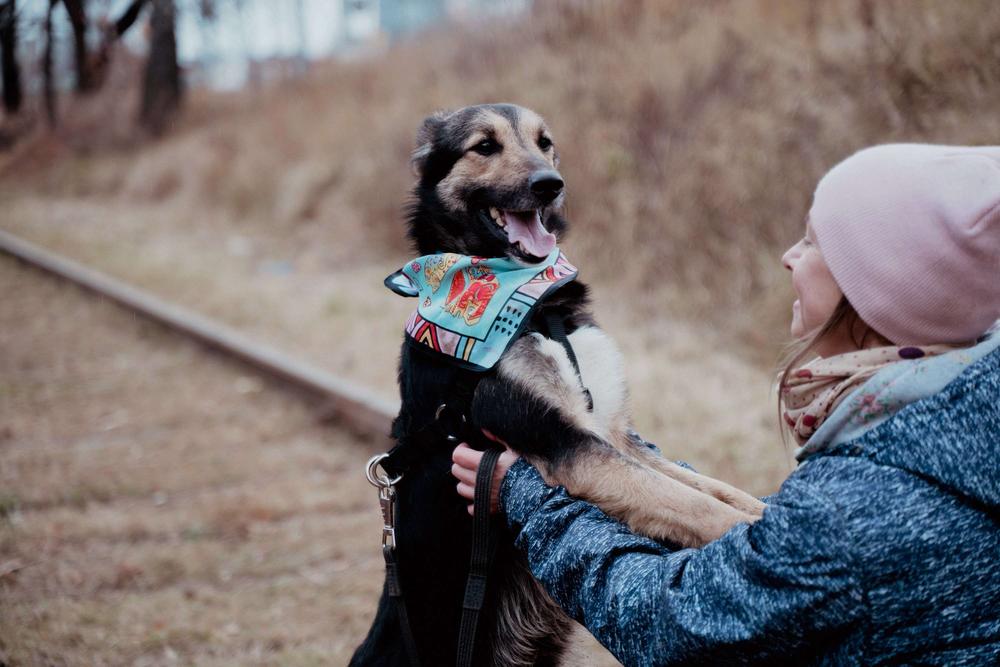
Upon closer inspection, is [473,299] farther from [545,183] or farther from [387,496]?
[545,183]

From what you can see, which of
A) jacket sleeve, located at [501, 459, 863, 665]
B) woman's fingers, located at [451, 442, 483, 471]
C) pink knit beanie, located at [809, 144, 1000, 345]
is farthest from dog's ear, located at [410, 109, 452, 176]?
pink knit beanie, located at [809, 144, 1000, 345]

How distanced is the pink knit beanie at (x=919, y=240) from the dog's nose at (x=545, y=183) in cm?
120

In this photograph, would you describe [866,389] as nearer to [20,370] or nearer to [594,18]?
[20,370]

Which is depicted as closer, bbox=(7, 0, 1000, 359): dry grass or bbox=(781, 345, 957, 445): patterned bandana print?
bbox=(781, 345, 957, 445): patterned bandana print

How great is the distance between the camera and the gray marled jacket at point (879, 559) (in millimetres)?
1171

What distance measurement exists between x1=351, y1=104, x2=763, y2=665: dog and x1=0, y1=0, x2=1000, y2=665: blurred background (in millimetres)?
1126

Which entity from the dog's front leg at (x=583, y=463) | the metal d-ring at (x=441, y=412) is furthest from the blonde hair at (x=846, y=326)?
the metal d-ring at (x=441, y=412)

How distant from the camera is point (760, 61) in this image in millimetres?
6859

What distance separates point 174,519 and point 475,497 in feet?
8.60

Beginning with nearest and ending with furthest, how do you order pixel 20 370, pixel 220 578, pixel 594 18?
1. pixel 220 578
2. pixel 20 370
3. pixel 594 18

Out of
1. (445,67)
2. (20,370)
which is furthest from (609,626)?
(445,67)

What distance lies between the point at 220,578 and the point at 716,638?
2669mm

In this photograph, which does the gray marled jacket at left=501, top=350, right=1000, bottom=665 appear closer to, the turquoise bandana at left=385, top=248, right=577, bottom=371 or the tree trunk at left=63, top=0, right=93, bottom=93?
the turquoise bandana at left=385, top=248, right=577, bottom=371

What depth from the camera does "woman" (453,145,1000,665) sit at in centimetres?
118
